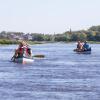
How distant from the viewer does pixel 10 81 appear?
120ft

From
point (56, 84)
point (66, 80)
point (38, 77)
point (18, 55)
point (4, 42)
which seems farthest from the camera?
point (4, 42)

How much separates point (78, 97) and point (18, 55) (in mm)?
28315

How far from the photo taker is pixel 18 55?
188ft

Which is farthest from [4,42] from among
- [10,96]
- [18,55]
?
[10,96]

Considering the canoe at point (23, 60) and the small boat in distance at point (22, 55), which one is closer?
the small boat in distance at point (22, 55)

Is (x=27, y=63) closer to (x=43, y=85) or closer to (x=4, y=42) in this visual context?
(x=43, y=85)

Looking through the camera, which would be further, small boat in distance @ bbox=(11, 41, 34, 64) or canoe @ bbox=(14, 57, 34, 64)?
canoe @ bbox=(14, 57, 34, 64)

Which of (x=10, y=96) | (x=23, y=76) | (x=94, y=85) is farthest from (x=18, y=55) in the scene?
(x=10, y=96)

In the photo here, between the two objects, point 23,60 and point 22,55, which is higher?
point 22,55

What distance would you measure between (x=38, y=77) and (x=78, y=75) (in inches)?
116

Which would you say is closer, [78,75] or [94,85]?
[94,85]

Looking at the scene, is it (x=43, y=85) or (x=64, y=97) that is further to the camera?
(x=43, y=85)

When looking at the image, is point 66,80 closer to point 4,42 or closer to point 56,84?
point 56,84

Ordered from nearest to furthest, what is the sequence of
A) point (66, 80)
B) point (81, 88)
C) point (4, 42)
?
point (81, 88) → point (66, 80) → point (4, 42)
